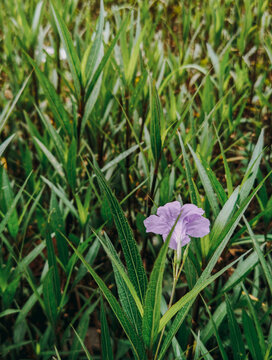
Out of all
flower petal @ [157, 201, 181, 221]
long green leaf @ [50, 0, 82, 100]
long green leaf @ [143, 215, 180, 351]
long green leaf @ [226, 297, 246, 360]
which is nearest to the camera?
long green leaf @ [143, 215, 180, 351]

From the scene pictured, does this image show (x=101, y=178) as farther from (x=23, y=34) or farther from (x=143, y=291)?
(x=23, y=34)

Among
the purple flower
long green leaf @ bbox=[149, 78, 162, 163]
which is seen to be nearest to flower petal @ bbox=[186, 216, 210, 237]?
the purple flower

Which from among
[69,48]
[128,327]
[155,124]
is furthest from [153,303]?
[69,48]

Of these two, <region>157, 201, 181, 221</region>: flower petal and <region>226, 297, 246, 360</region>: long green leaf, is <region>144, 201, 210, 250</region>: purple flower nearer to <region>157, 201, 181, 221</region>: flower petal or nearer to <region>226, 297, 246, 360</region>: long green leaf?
<region>157, 201, 181, 221</region>: flower petal

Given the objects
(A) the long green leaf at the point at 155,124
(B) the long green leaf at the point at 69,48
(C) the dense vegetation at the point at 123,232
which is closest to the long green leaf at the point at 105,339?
(C) the dense vegetation at the point at 123,232

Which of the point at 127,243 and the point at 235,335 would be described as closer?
the point at 127,243

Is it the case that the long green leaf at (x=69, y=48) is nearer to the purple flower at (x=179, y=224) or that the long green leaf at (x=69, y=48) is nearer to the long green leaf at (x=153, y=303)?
the purple flower at (x=179, y=224)

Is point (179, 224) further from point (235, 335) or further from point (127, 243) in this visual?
point (235, 335)

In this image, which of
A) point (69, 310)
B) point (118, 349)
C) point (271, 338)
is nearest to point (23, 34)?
point (69, 310)
